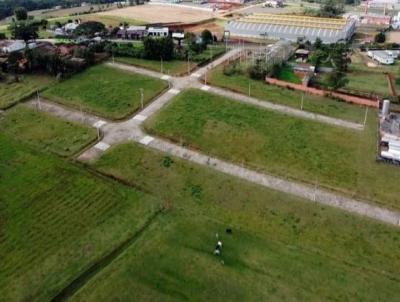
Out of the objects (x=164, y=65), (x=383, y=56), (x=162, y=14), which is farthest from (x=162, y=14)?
(x=383, y=56)

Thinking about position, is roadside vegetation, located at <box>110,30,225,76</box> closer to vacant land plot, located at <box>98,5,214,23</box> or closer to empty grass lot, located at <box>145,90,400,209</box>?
empty grass lot, located at <box>145,90,400,209</box>

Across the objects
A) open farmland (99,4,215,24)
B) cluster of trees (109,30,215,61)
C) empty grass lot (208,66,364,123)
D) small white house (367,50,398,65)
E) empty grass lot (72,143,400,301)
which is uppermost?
open farmland (99,4,215,24)

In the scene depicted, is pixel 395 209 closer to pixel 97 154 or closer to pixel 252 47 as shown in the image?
pixel 97 154

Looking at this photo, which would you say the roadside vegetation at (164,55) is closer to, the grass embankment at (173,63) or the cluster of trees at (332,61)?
the grass embankment at (173,63)

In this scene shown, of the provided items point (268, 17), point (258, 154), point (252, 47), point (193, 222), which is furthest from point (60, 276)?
point (268, 17)

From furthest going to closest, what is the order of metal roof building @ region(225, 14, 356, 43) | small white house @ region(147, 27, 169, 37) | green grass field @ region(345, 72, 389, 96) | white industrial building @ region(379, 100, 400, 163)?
small white house @ region(147, 27, 169, 37), metal roof building @ region(225, 14, 356, 43), green grass field @ region(345, 72, 389, 96), white industrial building @ region(379, 100, 400, 163)

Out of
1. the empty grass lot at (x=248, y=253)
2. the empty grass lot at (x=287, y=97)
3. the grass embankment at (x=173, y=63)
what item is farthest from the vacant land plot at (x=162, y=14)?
the empty grass lot at (x=248, y=253)

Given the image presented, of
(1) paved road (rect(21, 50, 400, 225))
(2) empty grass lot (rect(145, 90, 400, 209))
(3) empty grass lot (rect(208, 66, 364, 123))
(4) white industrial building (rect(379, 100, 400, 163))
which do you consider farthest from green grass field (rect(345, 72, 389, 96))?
(1) paved road (rect(21, 50, 400, 225))

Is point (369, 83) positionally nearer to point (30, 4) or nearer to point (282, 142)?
point (282, 142)
